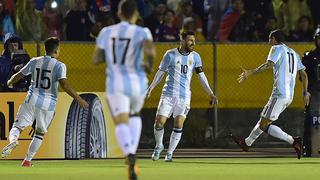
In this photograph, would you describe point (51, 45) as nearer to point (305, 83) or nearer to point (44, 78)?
point (44, 78)

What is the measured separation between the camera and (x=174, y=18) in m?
22.6

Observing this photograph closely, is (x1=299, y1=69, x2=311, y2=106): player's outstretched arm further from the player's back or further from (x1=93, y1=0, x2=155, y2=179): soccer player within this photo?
(x1=93, y1=0, x2=155, y2=179): soccer player

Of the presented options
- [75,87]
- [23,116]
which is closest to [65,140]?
[23,116]

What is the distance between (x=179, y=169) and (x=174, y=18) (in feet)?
26.1

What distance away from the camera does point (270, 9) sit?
22.9 metres

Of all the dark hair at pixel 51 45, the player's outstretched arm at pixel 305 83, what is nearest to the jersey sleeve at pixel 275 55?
the player's outstretched arm at pixel 305 83

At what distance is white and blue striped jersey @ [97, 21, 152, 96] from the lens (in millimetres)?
11484

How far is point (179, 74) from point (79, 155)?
257cm

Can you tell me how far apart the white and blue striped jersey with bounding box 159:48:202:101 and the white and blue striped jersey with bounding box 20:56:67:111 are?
6.92 feet

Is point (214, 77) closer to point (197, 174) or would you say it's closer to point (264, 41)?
point (264, 41)

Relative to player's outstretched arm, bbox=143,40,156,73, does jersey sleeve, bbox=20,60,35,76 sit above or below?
below

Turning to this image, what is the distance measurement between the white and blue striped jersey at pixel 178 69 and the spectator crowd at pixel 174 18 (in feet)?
15.1

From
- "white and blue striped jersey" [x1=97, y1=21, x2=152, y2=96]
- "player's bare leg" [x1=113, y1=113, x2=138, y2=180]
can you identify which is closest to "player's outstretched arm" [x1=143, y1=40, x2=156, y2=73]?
"white and blue striped jersey" [x1=97, y1=21, x2=152, y2=96]

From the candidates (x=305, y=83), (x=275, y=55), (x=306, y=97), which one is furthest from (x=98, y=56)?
(x=306, y=97)
